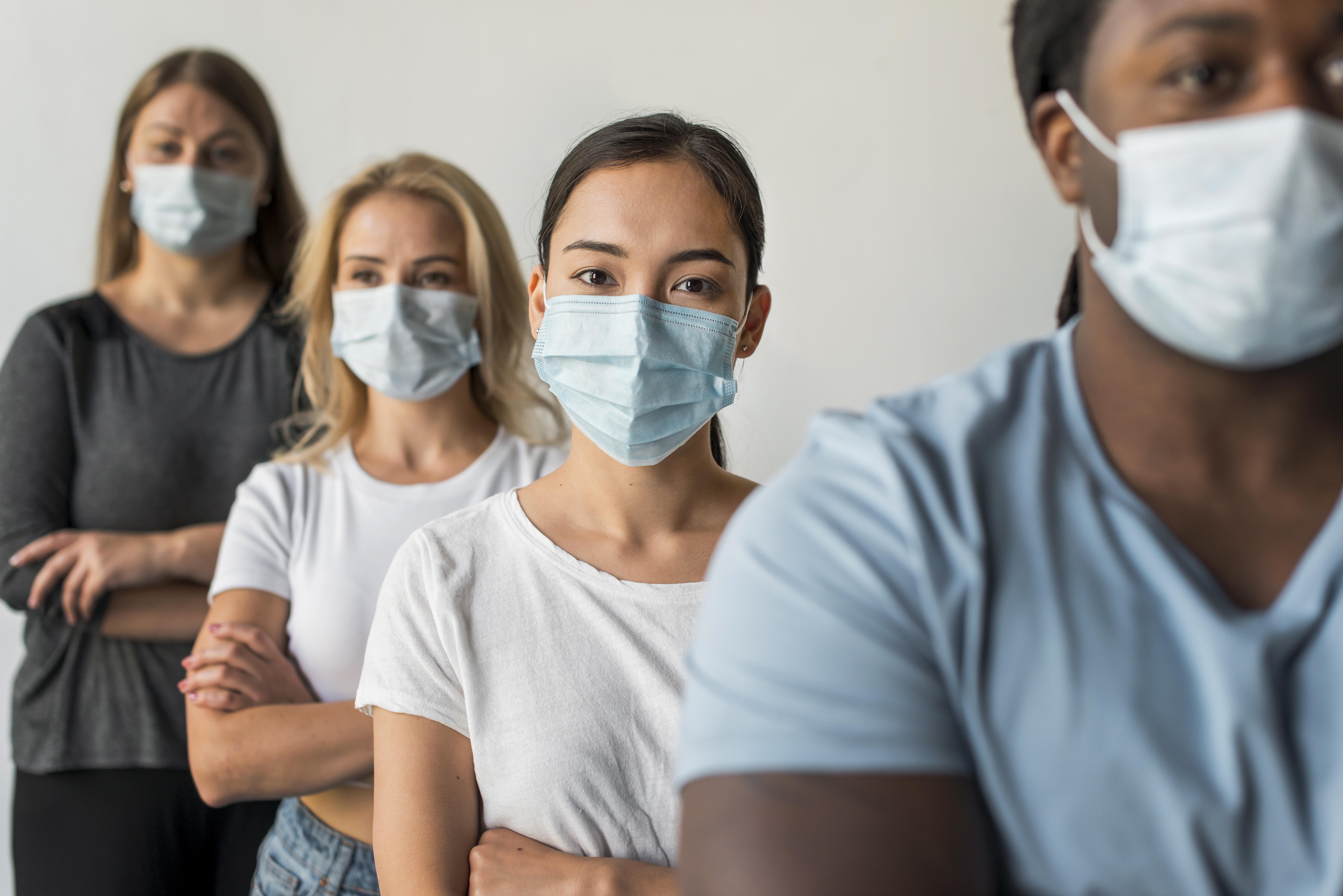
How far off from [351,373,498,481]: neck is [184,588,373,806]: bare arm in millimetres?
393

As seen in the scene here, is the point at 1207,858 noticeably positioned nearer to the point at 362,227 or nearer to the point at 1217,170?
the point at 1217,170

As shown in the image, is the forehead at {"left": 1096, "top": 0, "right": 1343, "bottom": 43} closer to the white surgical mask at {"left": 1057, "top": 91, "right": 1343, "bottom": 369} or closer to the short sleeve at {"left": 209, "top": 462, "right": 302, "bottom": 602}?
the white surgical mask at {"left": 1057, "top": 91, "right": 1343, "bottom": 369}

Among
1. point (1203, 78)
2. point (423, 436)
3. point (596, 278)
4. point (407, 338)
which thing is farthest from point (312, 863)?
point (1203, 78)

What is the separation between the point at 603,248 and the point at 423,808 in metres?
0.74

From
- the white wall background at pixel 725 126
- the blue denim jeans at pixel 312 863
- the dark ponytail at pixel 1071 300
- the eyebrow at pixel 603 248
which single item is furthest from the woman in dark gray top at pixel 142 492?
the dark ponytail at pixel 1071 300

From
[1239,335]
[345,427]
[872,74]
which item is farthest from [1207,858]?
[872,74]

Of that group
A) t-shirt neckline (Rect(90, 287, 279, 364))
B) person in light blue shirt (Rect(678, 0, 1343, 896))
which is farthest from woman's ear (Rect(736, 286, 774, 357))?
t-shirt neckline (Rect(90, 287, 279, 364))

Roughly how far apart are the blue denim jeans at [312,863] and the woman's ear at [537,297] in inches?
33.2

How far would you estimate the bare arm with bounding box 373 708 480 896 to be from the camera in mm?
1186

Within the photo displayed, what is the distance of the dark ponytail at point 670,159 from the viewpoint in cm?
143

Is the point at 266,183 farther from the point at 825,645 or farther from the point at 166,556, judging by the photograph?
the point at 825,645

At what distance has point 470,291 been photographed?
201cm

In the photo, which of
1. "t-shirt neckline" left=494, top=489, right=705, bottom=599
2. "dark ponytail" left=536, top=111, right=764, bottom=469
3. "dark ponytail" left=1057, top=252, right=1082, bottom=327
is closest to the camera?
"dark ponytail" left=1057, top=252, right=1082, bottom=327

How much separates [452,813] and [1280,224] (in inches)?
40.7
